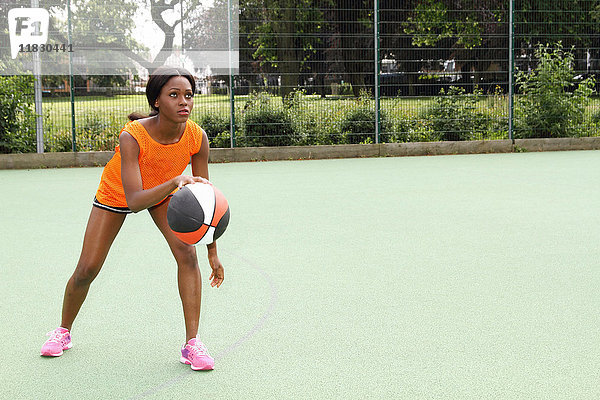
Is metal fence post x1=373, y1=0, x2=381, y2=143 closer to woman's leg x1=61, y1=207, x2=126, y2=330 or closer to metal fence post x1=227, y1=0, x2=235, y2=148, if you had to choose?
metal fence post x1=227, y1=0, x2=235, y2=148

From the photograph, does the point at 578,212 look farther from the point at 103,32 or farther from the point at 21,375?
the point at 103,32

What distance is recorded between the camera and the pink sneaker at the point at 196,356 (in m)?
3.79

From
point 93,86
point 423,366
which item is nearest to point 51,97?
point 93,86

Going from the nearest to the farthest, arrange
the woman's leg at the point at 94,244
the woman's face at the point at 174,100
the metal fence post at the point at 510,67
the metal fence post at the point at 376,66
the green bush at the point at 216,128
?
the woman's face at the point at 174,100 → the woman's leg at the point at 94,244 → the green bush at the point at 216,128 → the metal fence post at the point at 376,66 → the metal fence post at the point at 510,67

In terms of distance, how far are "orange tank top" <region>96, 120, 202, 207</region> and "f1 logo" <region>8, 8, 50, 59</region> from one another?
400 inches

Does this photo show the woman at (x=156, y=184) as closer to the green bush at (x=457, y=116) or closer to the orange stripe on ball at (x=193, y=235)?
the orange stripe on ball at (x=193, y=235)

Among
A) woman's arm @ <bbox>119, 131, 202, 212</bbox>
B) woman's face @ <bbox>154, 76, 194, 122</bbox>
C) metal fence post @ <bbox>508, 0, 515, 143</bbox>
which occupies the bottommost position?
woman's arm @ <bbox>119, 131, 202, 212</bbox>

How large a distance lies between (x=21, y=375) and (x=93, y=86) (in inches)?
391

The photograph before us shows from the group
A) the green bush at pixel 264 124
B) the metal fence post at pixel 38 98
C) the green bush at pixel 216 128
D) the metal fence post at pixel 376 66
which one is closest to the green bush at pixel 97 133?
the metal fence post at pixel 38 98

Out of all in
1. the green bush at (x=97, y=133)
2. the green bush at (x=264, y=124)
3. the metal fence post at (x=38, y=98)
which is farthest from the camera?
the green bush at (x=264, y=124)

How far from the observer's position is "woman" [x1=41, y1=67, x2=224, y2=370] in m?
3.65

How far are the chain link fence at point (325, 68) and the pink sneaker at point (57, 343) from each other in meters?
9.02

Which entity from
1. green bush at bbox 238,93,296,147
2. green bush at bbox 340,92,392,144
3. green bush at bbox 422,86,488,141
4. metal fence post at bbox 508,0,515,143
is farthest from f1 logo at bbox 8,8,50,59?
metal fence post at bbox 508,0,515,143

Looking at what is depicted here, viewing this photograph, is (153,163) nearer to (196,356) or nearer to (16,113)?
(196,356)
